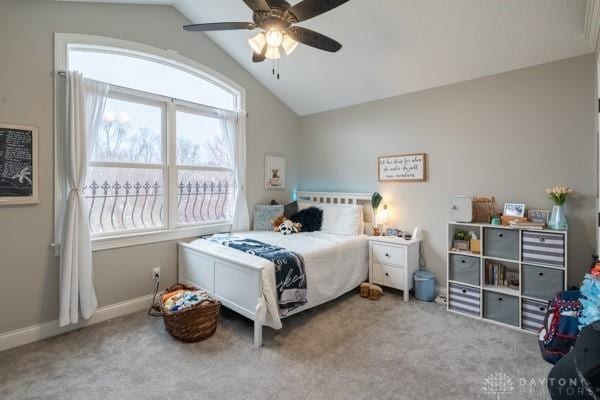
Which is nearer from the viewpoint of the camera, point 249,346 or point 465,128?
point 249,346

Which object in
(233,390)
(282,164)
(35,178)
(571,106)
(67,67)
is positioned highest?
(67,67)

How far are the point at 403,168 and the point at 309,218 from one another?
4.36 feet

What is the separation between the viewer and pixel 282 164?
457 cm

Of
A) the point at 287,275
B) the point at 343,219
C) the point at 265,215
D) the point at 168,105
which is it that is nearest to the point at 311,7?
the point at 287,275

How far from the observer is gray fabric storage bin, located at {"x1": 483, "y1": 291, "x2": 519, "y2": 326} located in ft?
8.80

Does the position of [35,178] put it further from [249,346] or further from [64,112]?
[249,346]

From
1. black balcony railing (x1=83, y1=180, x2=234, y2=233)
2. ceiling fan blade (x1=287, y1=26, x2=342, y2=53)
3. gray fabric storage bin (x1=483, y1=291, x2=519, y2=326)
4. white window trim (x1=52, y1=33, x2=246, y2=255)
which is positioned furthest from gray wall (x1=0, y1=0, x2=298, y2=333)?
gray fabric storage bin (x1=483, y1=291, x2=519, y2=326)

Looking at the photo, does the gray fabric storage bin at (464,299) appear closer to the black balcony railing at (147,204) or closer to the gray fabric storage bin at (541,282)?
the gray fabric storage bin at (541,282)

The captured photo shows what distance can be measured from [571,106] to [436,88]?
1.21 meters

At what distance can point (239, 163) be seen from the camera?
3896 millimetres

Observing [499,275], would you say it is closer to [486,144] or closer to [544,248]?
[544,248]

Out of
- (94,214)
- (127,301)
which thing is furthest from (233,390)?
(94,214)

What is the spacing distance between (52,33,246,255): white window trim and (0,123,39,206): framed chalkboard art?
0.47 feet

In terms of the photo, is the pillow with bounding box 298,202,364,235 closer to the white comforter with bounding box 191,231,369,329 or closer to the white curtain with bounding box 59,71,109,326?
the white comforter with bounding box 191,231,369,329
